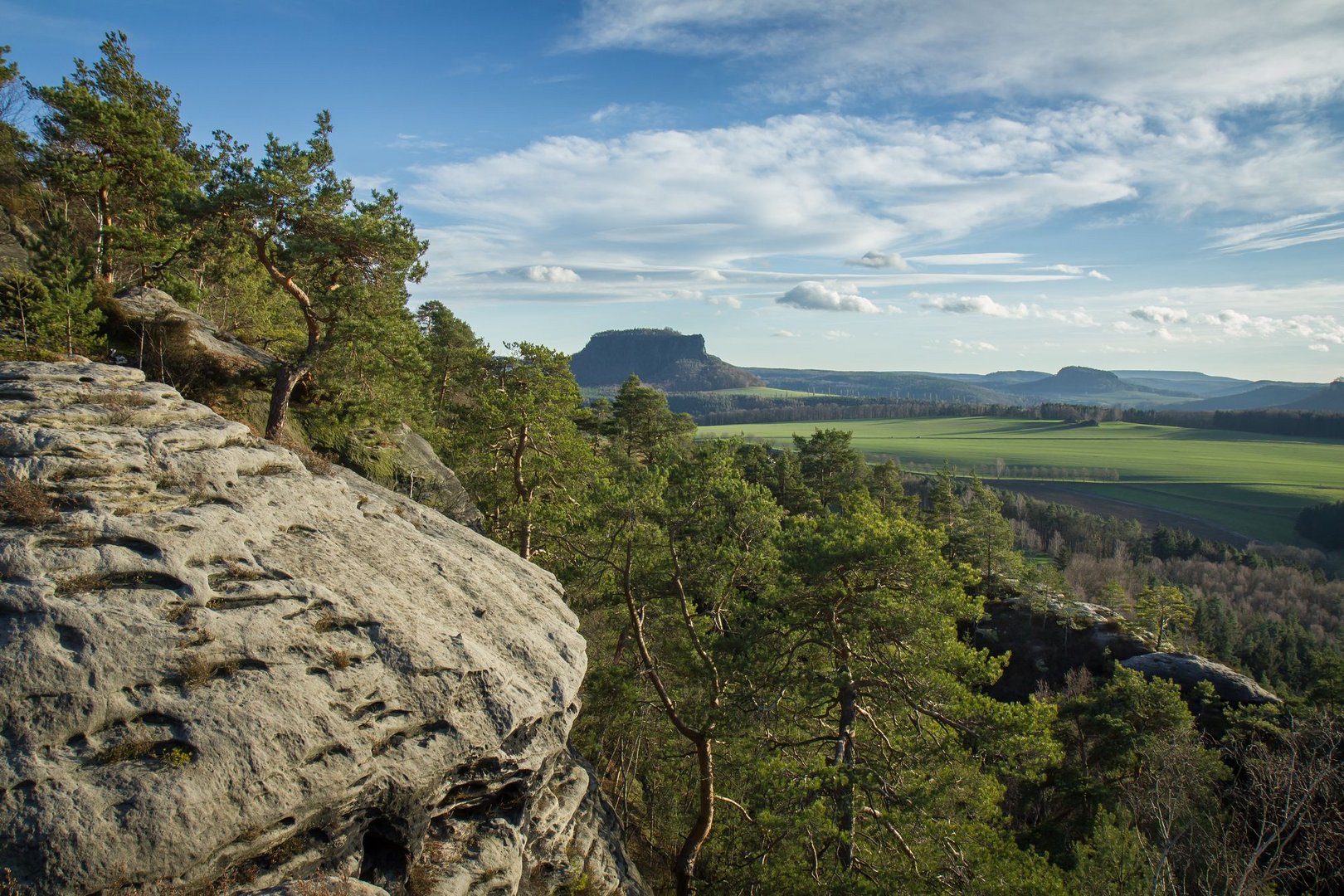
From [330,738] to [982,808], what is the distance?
36.1ft

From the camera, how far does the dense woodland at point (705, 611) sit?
11.7 metres

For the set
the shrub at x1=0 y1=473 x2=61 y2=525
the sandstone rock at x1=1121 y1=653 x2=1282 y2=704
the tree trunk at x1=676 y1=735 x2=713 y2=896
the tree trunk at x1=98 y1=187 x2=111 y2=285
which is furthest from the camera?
the sandstone rock at x1=1121 y1=653 x2=1282 y2=704

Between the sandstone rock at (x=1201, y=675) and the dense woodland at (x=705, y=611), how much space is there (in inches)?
388

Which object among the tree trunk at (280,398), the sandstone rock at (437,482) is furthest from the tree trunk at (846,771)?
the tree trunk at (280,398)

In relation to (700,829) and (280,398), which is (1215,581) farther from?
(280,398)

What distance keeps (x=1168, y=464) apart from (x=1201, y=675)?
13767 cm

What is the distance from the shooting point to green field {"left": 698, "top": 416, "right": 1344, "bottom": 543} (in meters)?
117

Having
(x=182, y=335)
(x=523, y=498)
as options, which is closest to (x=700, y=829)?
(x=523, y=498)

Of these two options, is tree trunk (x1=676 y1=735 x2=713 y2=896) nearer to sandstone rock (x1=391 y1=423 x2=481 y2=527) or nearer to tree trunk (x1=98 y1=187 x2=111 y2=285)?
sandstone rock (x1=391 y1=423 x2=481 y2=527)

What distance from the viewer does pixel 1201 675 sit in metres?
37.7

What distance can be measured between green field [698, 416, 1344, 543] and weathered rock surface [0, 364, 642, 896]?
83511 mm

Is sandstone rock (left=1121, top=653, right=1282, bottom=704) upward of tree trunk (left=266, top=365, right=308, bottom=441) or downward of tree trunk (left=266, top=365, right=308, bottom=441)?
downward

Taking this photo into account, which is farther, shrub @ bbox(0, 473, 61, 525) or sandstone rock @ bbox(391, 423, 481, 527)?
sandstone rock @ bbox(391, 423, 481, 527)

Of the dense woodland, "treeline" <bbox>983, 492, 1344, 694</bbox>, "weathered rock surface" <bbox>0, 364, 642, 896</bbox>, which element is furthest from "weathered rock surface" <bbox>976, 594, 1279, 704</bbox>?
"weathered rock surface" <bbox>0, 364, 642, 896</bbox>
